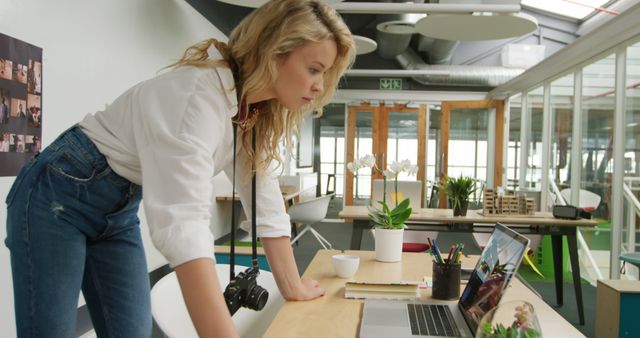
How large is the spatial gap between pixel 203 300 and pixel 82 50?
276cm

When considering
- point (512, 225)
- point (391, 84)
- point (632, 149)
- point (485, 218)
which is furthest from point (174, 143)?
point (391, 84)

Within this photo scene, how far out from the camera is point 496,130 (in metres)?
8.38

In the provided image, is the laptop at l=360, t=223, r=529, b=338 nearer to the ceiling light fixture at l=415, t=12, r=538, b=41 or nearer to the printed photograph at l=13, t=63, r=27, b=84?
the printed photograph at l=13, t=63, r=27, b=84

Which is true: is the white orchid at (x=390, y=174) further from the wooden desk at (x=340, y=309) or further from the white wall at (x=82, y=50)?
the white wall at (x=82, y=50)

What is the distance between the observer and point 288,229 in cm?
135

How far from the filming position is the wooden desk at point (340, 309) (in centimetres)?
108

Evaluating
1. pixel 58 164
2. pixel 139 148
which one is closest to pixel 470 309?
pixel 139 148

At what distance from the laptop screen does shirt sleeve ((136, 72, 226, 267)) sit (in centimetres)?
60

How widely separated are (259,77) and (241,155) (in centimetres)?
30

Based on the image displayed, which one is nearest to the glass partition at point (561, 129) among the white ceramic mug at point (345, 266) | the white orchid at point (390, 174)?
the white orchid at point (390, 174)

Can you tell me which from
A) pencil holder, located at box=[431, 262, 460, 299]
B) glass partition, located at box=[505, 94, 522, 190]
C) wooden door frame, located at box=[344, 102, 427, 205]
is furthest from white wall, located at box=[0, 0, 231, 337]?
glass partition, located at box=[505, 94, 522, 190]

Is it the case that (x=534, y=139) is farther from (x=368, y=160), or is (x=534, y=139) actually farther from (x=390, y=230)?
(x=390, y=230)

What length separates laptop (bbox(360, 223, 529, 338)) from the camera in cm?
105

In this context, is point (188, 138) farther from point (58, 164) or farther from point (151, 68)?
point (151, 68)
